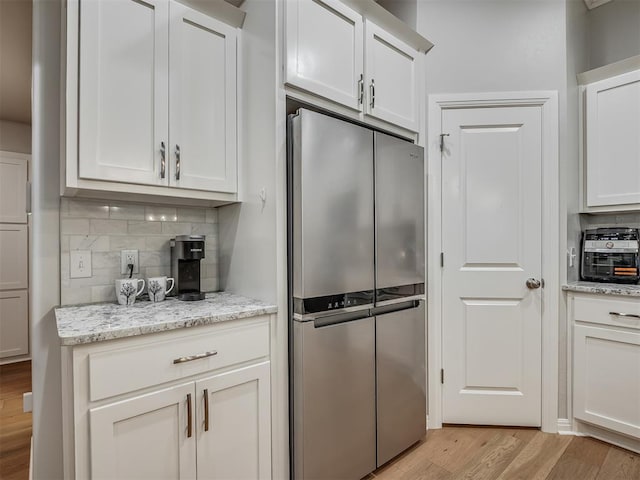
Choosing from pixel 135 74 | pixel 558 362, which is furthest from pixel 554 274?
pixel 135 74

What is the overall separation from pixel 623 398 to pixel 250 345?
7.01ft

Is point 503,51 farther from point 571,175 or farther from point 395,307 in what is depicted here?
point 395,307

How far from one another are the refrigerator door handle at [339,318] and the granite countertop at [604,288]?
1.37 metres

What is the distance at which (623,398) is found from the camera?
2.10 m

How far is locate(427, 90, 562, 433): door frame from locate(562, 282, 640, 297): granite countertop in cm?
9

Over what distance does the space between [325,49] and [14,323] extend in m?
4.44

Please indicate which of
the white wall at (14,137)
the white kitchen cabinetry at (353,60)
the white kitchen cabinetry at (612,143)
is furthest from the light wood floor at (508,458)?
the white wall at (14,137)

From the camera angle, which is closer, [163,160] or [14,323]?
[163,160]

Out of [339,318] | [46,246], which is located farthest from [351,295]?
[46,246]

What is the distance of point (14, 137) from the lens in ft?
13.7

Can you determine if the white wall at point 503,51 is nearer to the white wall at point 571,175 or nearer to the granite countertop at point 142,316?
the white wall at point 571,175

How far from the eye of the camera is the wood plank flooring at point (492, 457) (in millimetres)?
1890

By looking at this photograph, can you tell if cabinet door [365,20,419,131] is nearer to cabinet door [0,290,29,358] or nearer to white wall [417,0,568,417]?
white wall [417,0,568,417]

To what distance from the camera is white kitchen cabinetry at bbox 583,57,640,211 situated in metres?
2.23
